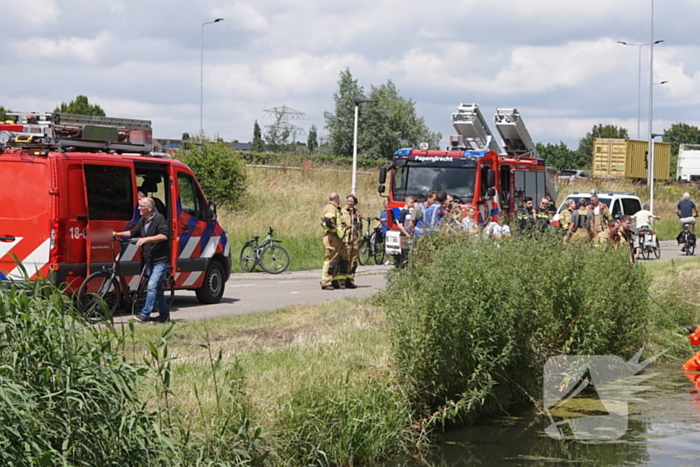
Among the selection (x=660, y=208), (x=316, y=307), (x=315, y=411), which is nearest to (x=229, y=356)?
(x=315, y=411)

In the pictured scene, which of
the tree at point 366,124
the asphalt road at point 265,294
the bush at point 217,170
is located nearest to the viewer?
the asphalt road at point 265,294

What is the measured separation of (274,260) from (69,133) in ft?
31.6

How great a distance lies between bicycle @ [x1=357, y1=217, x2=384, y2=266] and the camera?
25141 mm

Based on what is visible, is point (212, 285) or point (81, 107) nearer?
point (212, 285)

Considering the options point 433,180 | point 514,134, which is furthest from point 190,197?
point 514,134

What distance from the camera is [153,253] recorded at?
479 inches

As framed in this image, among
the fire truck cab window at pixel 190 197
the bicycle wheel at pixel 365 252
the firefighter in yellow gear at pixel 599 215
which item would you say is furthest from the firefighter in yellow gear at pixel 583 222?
the fire truck cab window at pixel 190 197

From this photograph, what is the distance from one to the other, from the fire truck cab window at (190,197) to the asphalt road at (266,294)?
4.78ft

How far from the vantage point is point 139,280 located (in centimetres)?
1329

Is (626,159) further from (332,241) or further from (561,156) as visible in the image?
(561,156)

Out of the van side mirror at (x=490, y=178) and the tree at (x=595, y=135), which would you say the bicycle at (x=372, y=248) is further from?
the tree at (x=595, y=135)

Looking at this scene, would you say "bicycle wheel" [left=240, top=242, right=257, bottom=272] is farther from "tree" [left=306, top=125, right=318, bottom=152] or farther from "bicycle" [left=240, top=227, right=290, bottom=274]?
"tree" [left=306, top=125, right=318, bottom=152]

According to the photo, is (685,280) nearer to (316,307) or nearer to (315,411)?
(316,307)

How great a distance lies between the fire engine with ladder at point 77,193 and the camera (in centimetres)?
1226
